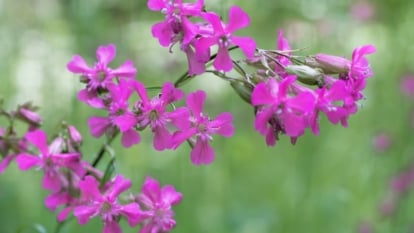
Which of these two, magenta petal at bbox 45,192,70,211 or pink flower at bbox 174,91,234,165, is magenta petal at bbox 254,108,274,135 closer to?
pink flower at bbox 174,91,234,165

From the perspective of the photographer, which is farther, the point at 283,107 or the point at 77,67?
the point at 77,67

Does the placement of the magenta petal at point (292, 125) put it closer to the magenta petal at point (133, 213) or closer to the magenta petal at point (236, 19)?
the magenta petal at point (236, 19)

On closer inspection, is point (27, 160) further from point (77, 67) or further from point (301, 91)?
point (301, 91)

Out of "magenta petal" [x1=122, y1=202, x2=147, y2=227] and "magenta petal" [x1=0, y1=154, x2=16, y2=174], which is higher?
"magenta petal" [x1=122, y1=202, x2=147, y2=227]

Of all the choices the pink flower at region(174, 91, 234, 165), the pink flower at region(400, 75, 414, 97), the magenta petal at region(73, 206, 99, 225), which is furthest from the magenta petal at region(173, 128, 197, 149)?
the pink flower at region(400, 75, 414, 97)

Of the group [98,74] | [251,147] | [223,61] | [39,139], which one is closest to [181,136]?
[223,61]
